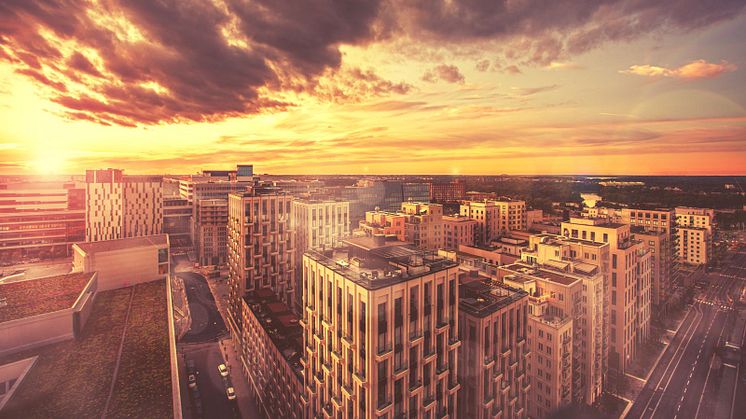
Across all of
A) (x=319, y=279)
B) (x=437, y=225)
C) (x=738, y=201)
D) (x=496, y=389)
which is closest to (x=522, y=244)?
(x=437, y=225)

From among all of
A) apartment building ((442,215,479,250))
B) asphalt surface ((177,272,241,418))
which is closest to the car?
asphalt surface ((177,272,241,418))

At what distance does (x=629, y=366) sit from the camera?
46094 millimetres

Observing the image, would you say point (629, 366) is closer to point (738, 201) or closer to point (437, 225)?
point (738, 201)

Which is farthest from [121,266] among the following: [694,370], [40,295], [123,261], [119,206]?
[694,370]

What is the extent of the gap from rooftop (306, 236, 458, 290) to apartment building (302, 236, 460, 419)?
66mm

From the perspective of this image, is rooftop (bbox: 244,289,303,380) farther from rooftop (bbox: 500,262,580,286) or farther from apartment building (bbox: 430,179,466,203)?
apartment building (bbox: 430,179,466,203)

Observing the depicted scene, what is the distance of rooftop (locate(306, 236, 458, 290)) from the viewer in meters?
21.2

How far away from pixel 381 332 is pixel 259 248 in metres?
36.8

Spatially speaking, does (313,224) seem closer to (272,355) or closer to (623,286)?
(272,355)

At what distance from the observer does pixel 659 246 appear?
56.9 meters

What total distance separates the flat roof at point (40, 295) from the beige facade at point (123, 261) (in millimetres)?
2444

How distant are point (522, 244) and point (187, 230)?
105669 millimetres

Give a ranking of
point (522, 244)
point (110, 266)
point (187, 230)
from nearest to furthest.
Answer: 1. point (110, 266)
2. point (522, 244)
3. point (187, 230)

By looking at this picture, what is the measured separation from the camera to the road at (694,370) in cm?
3756
